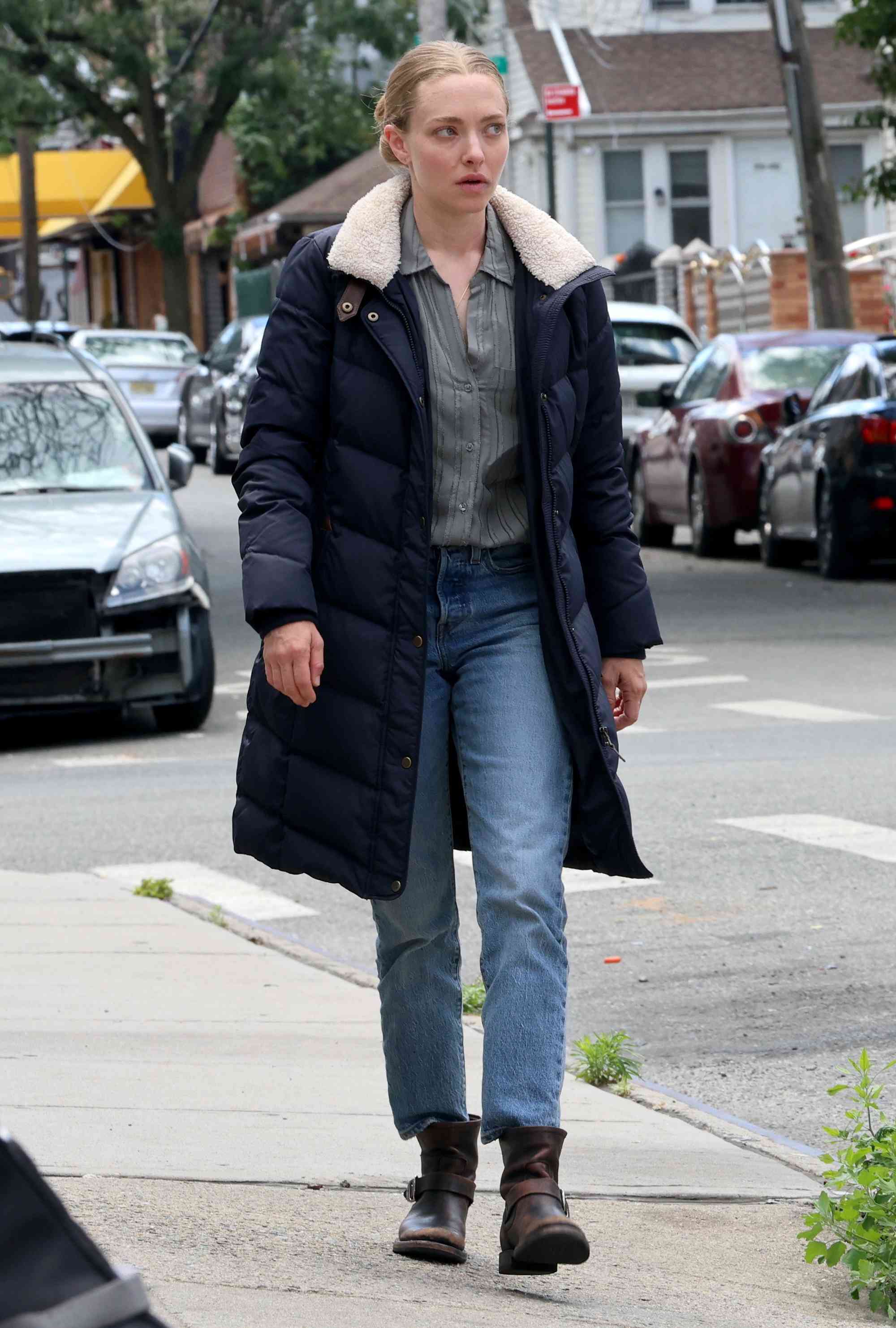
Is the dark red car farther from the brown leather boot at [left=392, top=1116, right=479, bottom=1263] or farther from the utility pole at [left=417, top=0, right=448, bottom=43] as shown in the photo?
the brown leather boot at [left=392, top=1116, right=479, bottom=1263]

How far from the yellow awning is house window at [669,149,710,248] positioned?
62.5 ft

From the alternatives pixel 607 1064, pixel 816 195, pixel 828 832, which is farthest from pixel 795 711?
pixel 816 195

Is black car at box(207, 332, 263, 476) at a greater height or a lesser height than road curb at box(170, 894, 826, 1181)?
greater

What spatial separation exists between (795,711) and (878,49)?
10.8m

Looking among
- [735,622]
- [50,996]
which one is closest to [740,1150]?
[50,996]

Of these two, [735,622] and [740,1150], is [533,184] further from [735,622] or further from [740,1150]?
[740,1150]

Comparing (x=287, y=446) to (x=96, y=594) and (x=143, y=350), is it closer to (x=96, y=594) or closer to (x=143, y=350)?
(x=96, y=594)

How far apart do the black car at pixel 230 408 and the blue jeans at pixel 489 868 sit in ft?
76.3

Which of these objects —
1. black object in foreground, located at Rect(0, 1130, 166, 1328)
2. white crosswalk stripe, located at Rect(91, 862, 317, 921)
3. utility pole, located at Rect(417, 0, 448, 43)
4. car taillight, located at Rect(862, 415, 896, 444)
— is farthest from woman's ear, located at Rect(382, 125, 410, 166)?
utility pole, located at Rect(417, 0, 448, 43)

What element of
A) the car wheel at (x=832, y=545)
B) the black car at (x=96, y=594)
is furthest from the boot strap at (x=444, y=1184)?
the car wheel at (x=832, y=545)

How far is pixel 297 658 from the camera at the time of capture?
3881mm

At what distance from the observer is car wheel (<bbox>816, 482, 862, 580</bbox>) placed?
1653cm

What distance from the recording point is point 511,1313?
358cm

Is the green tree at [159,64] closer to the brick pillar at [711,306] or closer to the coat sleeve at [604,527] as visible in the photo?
the brick pillar at [711,306]
